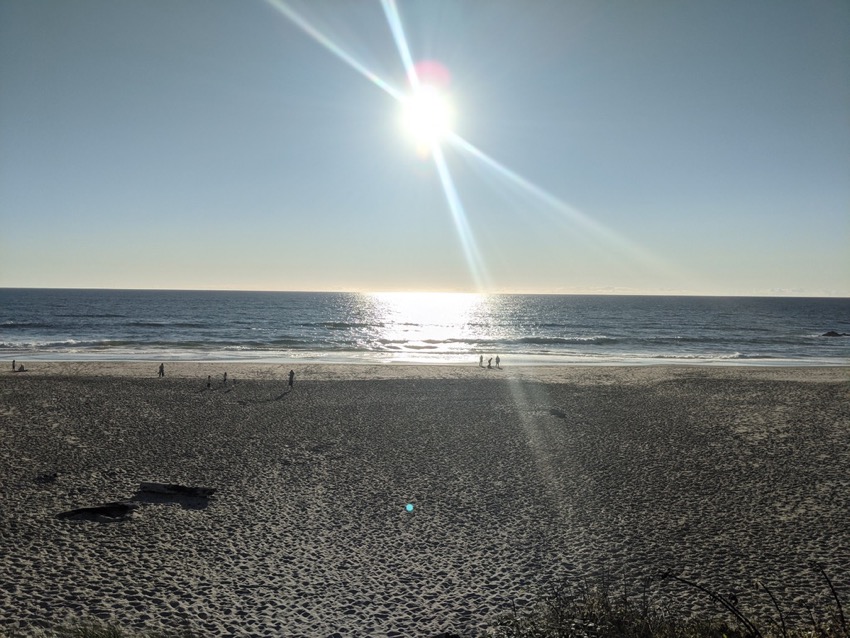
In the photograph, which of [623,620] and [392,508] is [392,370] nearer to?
[392,508]

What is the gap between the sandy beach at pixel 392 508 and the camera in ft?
26.1

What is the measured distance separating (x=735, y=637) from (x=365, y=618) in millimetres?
4527

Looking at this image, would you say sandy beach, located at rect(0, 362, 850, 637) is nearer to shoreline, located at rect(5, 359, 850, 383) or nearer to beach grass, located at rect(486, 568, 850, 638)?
beach grass, located at rect(486, 568, 850, 638)

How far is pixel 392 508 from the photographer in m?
11.5

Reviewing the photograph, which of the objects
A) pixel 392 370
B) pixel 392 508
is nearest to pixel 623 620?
pixel 392 508

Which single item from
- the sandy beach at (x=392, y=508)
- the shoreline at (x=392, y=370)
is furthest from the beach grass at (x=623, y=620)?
the shoreline at (x=392, y=370)

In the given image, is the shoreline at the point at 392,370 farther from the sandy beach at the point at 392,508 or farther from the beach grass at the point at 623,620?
the beach grass at the point at 623,620

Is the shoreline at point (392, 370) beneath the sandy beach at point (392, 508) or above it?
above

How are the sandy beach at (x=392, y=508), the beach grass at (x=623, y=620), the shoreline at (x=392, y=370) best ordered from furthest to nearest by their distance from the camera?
1. the shoreline at (x=392, y=370)
2. the sandy beach at (x=392, y=508)
3. the beach grass at (x=623, y=620)

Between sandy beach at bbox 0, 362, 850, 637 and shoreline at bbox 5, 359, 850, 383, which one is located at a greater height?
shoreline at bbox 5, 359, 850, 383

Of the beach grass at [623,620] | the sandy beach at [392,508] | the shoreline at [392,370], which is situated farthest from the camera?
the shoreline at [392,370]

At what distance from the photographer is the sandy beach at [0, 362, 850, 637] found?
795 cm

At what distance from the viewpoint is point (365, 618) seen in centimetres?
748

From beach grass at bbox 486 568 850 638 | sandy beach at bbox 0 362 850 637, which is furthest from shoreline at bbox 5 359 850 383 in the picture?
beach grass at bbox 486 568 850 638
